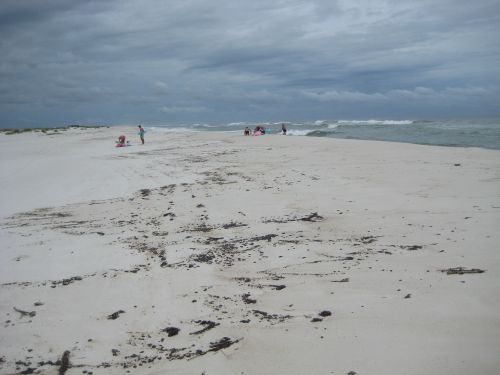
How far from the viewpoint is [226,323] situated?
13.1ft

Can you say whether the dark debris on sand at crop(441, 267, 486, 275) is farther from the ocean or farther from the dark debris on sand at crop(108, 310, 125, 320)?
the ocean

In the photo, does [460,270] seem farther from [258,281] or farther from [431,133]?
[431,133]

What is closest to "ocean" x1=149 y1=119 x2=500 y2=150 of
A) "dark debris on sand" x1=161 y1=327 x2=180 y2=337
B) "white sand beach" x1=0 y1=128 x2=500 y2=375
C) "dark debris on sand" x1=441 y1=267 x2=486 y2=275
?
"white sand beach" x1=0 y1=128 x2=500 y2=375

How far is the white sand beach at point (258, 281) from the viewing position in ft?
11.3

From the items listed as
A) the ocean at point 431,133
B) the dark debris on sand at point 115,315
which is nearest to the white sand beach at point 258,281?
the dark debris on sand at point 115,315

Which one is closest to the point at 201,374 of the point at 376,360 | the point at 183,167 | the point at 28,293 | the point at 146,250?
the point at 376,360

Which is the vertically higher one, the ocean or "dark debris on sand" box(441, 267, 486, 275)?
the ocean

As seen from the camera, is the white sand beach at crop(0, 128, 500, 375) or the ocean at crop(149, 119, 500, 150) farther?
the ocean at crop(149, 119, 500, 150)

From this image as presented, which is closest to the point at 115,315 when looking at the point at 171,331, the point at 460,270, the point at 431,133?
the point at 171,331

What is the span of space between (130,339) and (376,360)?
7.36 feet

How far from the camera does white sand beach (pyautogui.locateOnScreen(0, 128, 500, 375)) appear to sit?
3.46 metres

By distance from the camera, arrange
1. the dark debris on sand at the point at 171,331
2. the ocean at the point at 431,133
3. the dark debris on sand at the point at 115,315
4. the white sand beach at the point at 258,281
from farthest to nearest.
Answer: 1. the ocean at the point at 431,133
2. the dark debris on sand at the point at 115,315
3. the dark debris on sand at the point at 171,331
4. the white sand beach at the point at 258,281

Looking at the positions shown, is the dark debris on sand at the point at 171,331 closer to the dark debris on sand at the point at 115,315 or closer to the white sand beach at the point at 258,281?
the white sand beach at the point at 258,281

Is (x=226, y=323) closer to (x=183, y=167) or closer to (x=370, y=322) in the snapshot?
(x=370, y=322)
